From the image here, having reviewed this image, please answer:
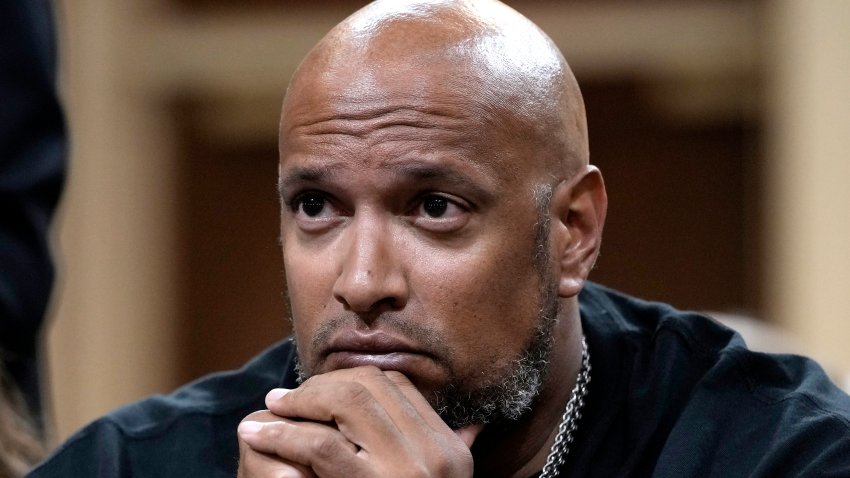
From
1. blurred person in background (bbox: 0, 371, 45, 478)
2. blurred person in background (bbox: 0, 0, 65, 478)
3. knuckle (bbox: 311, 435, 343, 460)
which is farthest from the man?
blurred person in background (bbox: 0, 0, 65, 478)

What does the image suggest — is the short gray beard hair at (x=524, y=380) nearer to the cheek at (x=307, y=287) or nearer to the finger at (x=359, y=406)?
the finger at (x=359, y=406)

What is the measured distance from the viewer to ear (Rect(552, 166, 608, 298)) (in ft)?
8.16

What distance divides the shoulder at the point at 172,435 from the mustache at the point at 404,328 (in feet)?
1.47

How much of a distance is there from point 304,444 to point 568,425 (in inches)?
23.3

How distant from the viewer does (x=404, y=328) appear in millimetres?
2258

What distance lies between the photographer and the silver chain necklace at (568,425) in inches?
98.7

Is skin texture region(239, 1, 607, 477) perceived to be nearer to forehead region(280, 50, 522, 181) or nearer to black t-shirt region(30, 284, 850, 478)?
forehead region(280, 50, 522, 181)

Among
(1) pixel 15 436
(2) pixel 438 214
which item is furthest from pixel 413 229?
(1) pixel 15 436

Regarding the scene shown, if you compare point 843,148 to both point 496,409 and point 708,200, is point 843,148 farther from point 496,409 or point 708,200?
point 496,409

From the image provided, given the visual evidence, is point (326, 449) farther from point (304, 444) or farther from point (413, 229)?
point (413, 229)

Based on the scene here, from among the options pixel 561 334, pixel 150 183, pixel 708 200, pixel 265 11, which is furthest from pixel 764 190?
pixel 561 334

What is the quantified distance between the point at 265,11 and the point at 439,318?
4598mm

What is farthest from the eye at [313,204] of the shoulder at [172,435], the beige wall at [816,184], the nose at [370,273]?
the beige wall at [816,184]

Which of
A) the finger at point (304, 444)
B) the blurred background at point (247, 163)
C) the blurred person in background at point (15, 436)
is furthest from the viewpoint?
the blurred background at point (247, 163)
